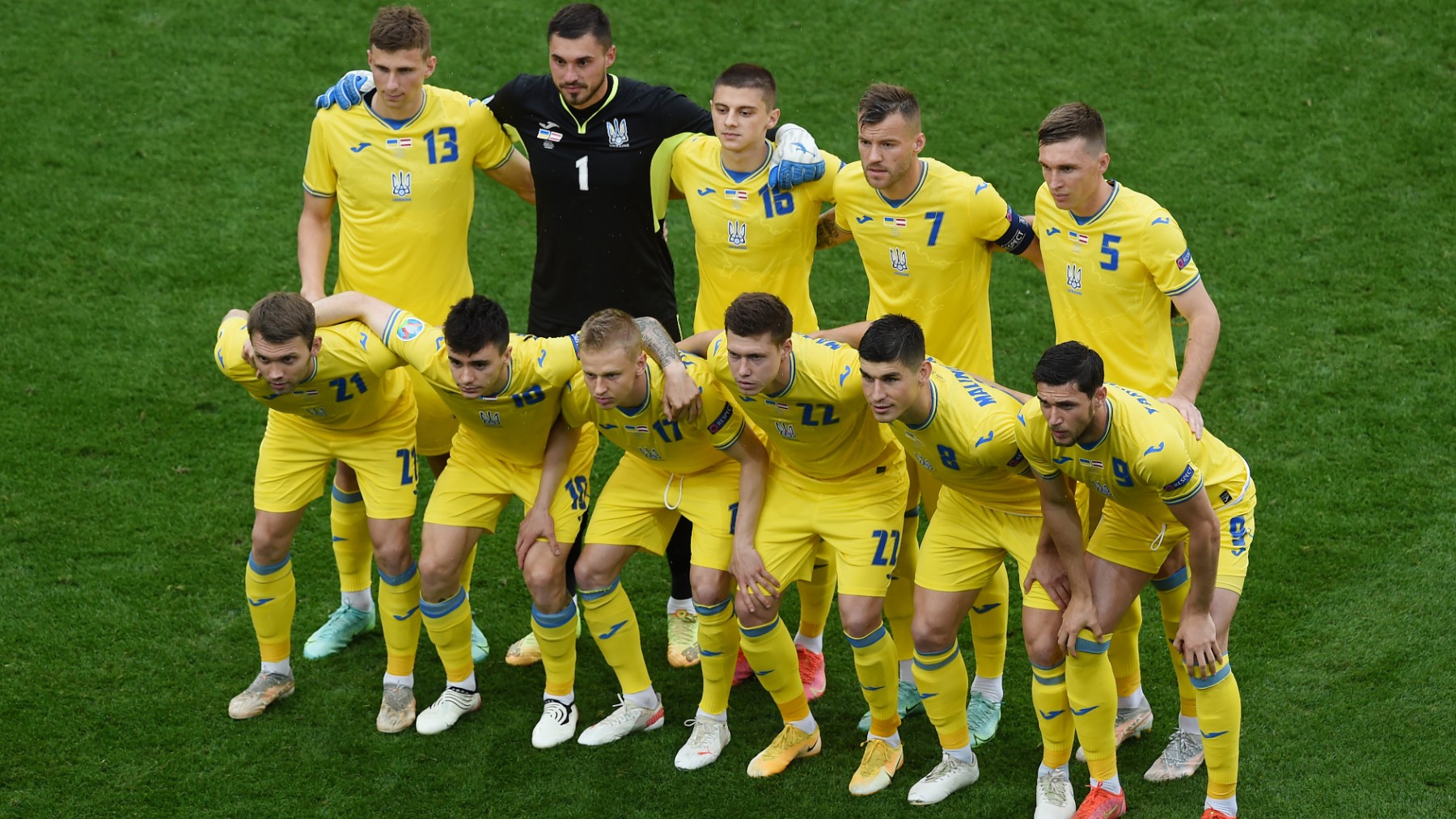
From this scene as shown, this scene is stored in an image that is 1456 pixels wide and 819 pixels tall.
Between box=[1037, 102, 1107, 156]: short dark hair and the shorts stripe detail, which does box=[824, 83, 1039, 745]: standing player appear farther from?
the shorts stripe detail

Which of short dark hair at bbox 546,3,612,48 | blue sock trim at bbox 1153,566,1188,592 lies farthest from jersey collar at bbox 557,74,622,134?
blue sock trim at bbox 1153,566,1188,592

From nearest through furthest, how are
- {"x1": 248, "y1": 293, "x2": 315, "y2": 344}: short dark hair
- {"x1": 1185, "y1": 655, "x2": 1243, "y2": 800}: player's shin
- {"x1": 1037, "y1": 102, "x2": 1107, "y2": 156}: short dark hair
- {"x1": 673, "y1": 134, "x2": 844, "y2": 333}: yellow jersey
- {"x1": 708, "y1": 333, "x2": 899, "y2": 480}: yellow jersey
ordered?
{"x1": 1185, "y1": 655, "x2": 1243, "y2": 800}: player's shin, {"x1": 1037, "y1": 102, "x2": 1107, "y2": 156}: short dark hair, {"x1": 708, "y1": 333, "x2": 899, "y2": 480}: yellow jersey, {"x1": 248, "y1": 293, "x2": 315, "y2": 344}: short dark hair, {"x1": 673, "y1": 134, "x2": 844, "y2": 333}: yellow jersey

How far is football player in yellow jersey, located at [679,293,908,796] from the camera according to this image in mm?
6598

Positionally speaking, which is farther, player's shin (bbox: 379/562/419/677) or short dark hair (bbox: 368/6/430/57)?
player's shin (bbox: 379/562/419/677)

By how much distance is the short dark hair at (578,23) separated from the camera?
23.5ft

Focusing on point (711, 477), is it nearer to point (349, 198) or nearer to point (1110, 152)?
point (349, 198)

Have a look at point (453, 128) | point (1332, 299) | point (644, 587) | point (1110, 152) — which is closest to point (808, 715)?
point (644, 587)

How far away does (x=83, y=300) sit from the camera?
1048cm

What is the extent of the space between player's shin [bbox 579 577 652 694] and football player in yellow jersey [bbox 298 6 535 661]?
1.25 m

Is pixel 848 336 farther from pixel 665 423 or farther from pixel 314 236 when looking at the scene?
pixel 314 236

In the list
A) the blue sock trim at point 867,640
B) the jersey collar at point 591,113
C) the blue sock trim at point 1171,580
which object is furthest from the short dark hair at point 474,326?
the blue sock trim at point 1171,580

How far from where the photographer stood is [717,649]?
7094 millimetres

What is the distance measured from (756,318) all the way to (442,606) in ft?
7.15

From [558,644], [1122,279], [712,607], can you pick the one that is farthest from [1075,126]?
[558,644]
